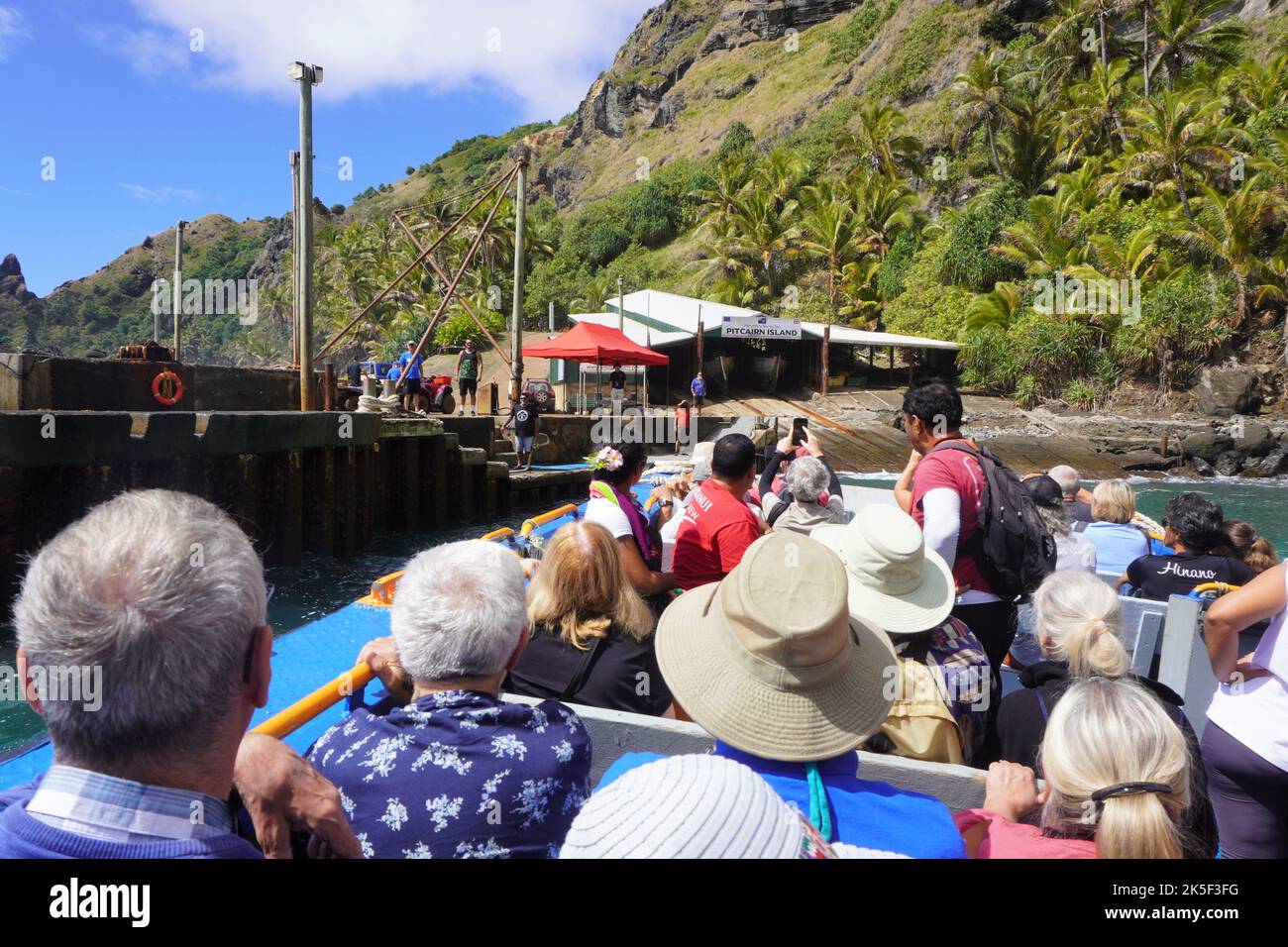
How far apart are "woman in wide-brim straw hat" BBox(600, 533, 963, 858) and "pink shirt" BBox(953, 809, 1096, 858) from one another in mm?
110

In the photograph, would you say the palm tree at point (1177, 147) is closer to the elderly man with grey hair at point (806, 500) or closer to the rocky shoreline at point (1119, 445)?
the rocky shoreline at point (1119, 445)

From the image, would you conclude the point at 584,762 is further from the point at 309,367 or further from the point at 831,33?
the point at 831,33

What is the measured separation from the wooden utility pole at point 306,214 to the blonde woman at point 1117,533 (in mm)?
9555

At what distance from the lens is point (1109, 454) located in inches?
946

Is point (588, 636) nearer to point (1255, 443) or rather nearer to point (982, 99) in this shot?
point (1255, 443)

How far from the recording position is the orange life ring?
1045cm

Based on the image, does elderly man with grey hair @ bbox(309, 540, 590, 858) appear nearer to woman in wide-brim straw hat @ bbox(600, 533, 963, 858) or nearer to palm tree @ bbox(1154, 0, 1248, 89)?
woman in wide-brim straw hat @ bbox(600, 533, 963, 858)

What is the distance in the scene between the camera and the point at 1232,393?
26.5m

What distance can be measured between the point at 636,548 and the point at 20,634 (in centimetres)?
297

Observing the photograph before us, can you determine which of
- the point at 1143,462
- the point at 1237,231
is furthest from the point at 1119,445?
the point at 1237,231

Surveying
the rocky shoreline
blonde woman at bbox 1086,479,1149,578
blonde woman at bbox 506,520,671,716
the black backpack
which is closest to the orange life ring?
blonde woman at bbox 506,520,671,716
